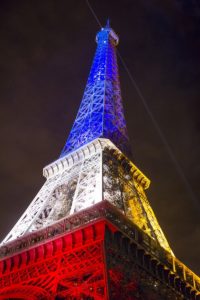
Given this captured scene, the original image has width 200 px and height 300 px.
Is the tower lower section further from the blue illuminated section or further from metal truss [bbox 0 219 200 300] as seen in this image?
the blue illuminated section

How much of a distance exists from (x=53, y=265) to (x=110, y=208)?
3.67 meters

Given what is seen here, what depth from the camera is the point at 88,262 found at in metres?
15.9

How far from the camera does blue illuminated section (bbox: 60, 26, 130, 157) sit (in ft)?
100

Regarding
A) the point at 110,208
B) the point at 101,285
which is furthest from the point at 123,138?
the point at 101,285

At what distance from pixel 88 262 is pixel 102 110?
62.7ft

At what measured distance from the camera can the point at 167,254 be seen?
67.9 feet

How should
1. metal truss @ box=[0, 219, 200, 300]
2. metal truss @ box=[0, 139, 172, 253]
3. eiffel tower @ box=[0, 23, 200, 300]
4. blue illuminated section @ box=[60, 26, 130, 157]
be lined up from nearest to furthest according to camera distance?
metal truss @ box=[0, 219, 200, 300] → eiffel tower @ box=[0, 23, 200, 300] → metal truss @ box=[0, 139, 172, 253] → blue illuminated section @ box=[60, 26, 130, 157]

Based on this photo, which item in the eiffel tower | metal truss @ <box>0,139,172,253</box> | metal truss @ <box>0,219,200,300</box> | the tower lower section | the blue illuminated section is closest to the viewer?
metal truss @ <box>0,219,200,300</box>

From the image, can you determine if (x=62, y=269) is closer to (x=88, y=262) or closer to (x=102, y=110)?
(x=88, y=262)

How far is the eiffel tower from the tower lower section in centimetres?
4

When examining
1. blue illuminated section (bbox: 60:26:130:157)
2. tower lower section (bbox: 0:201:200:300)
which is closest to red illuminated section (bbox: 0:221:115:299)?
tower lower section (bbox: 0:201:200:300)

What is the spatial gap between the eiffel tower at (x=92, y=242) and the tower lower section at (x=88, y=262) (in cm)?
4

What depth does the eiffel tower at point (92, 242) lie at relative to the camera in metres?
16.0

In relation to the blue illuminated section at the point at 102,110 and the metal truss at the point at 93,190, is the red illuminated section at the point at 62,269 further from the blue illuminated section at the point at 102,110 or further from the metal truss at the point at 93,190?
the blue illuminated section at the point at 102,110
